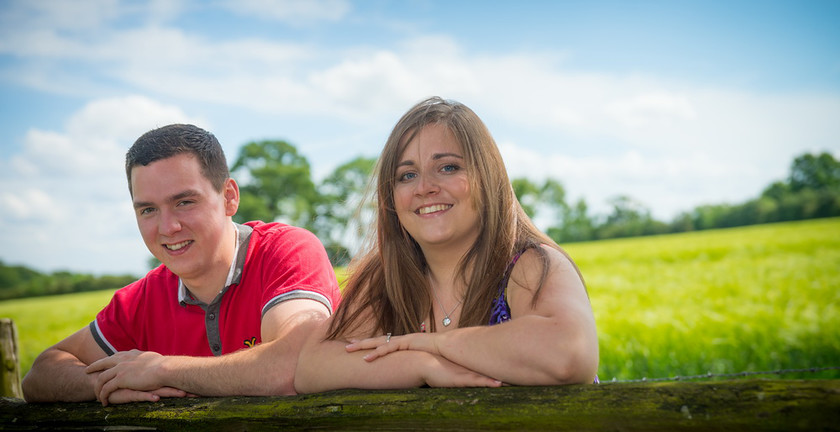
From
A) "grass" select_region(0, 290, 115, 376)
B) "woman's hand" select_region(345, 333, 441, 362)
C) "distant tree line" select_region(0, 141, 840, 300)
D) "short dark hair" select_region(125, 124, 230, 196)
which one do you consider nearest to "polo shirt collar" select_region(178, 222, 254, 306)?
"short dark hair" select_region(125, 124, 230, 196)

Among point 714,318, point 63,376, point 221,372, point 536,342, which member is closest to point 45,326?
point 63,376

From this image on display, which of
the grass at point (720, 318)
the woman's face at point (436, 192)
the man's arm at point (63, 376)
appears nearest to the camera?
the woman's face at point (436, 192)

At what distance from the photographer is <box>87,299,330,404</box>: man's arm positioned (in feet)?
7.65

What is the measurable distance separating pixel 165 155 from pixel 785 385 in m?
2.92

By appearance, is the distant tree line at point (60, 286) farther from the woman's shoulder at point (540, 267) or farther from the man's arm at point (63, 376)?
the woman's shoulder at point (540, 267)

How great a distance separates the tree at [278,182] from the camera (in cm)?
3859

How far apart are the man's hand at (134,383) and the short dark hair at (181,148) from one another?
112 cm

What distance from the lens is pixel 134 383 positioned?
7.52 feet

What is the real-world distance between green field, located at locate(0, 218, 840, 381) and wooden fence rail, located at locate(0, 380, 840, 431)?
6191 mm

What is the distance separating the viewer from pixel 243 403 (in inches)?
74.6

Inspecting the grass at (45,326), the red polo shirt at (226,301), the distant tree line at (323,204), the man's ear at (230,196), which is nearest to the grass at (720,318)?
the red polo shirt at (226,301)

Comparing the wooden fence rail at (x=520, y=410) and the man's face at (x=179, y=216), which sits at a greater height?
the man's face at (x=179, y=216)

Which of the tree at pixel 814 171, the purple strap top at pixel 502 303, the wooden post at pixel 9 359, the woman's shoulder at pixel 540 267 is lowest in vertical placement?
the wooden post at pixel 9 359

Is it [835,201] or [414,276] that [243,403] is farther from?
[835,201]
